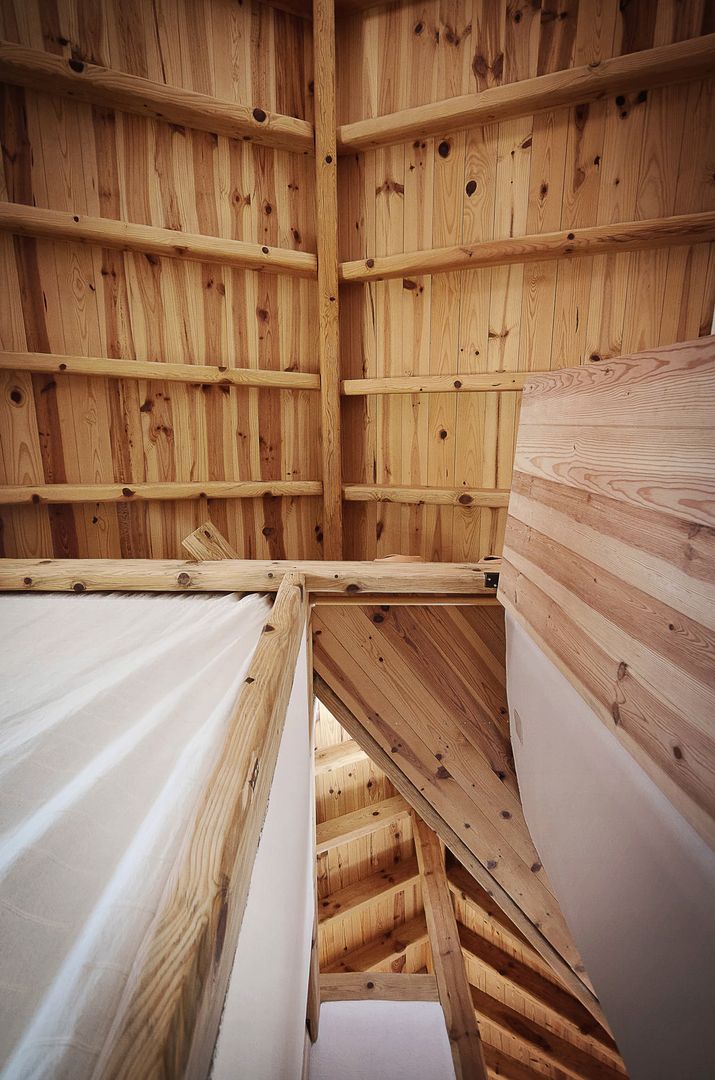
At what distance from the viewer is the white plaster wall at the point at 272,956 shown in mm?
512

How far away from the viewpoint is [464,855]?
5.95 ft

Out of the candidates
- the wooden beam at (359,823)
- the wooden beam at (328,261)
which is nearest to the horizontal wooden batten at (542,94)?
the wooden beam at (328,261)

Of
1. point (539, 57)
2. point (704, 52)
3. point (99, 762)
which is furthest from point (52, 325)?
point (704, 52)

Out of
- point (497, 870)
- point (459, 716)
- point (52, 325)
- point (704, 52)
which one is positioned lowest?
point (497, 870)

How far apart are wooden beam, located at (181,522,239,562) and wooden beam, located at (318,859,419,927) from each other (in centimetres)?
284

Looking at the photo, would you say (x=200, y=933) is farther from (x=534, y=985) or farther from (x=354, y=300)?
(x=534, y=985)

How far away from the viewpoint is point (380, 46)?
241 centimetres

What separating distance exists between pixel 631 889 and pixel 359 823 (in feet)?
10.4

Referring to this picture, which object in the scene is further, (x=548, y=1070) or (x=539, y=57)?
(x=548, y=1070)

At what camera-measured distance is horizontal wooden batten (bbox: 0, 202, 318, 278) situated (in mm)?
2260

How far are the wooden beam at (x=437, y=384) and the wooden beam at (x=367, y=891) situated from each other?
361 cm

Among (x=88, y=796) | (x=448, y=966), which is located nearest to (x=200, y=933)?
(x=88, y=796)

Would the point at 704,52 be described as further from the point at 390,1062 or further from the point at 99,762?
the point at 390,1062

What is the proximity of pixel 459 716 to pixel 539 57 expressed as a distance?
3.13 metres
